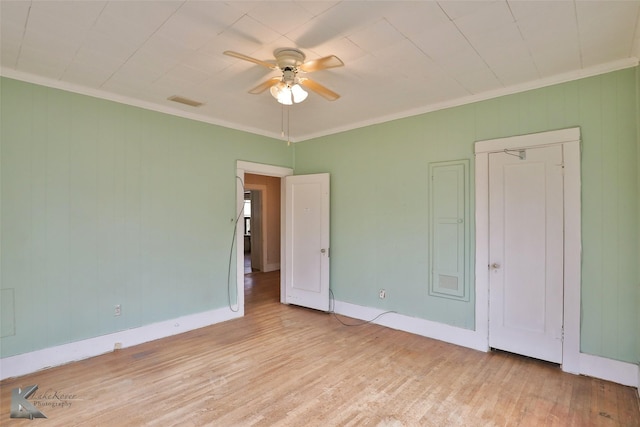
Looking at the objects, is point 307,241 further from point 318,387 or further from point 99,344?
point 99,344

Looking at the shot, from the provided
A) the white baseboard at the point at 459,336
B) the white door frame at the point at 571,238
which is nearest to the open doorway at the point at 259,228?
→ the white baseboard at the point at 459,336

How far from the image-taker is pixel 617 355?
2.74 meters

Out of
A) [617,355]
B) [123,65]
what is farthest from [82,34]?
[617,355]

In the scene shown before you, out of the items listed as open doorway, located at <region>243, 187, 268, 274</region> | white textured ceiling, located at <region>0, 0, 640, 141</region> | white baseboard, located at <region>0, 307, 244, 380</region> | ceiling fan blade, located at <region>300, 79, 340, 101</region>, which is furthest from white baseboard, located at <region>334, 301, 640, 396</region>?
open doorway, located at <region>243, 187, 268, 274</region>

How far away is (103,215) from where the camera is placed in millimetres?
3381

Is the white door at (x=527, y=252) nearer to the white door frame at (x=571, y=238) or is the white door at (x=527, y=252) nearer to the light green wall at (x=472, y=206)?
the white door frame at (x=571, y=238)

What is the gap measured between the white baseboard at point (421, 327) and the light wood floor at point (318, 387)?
0.11 metres

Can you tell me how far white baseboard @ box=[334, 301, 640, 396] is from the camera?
2701mm

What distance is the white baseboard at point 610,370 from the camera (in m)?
2.66

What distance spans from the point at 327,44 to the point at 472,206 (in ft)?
7.62

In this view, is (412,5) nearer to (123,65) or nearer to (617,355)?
(123,65)

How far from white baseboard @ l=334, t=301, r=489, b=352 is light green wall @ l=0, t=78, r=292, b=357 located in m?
1.89

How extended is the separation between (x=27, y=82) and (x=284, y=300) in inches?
164

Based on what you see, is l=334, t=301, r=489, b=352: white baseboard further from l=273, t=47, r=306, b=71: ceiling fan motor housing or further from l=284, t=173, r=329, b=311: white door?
l=273, t=47, r=306, b=71: ceiling fan motor housing
